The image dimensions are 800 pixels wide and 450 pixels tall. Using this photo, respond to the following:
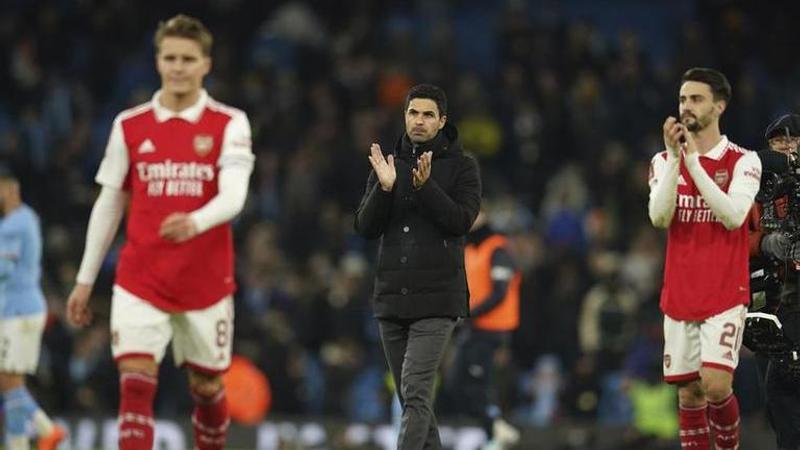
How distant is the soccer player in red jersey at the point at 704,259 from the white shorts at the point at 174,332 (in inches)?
102

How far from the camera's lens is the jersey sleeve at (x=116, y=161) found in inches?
347

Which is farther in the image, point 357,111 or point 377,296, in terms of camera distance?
point 357,111

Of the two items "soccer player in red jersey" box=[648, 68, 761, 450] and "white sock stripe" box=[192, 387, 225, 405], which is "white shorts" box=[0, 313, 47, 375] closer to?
"white sock stripe" box=[192, 387, 225, 405]

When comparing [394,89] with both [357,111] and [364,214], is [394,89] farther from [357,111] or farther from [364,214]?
[364,214]

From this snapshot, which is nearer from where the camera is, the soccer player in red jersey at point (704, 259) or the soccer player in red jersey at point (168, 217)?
the soccer player in red jersey at point (168, 217)

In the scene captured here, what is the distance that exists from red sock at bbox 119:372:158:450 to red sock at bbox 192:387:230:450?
509 mm

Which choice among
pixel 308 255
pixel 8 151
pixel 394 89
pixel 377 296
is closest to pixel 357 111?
pixel 394 89

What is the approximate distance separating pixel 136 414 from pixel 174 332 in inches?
22.8

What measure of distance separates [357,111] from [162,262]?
39.4ft

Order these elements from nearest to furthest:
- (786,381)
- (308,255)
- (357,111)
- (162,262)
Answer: (162,262) < (786,381) < (308,255) < (357,111)

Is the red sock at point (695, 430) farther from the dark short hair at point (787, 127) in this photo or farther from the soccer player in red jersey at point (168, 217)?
the soccer player in red jersey at point (168, 217)

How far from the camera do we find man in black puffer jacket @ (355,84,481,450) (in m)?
9.30

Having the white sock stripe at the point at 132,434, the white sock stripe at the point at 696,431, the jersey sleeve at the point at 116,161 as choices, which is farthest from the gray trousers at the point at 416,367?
the jersey sleeve at the point at 116,161

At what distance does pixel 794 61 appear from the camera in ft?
66.0
